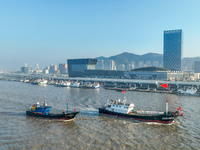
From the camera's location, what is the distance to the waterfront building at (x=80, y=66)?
150 m

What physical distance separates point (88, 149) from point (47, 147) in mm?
4437

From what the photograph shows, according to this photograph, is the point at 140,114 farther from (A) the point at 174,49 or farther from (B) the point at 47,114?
(A) the point at 174,49

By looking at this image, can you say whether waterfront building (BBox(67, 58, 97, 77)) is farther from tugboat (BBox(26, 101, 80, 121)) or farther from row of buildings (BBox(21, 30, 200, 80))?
tugboat (BBox(26, 101, 80, 121))

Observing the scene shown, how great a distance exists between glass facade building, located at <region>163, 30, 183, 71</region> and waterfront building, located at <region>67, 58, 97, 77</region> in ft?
286

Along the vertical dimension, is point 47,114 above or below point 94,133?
above

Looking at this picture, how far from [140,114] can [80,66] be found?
123840 mm

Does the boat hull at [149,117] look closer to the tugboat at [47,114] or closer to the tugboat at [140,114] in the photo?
the tugboat at [140,114]

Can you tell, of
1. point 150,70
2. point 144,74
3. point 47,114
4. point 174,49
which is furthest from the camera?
point 174,49

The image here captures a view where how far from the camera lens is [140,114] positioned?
109 ft

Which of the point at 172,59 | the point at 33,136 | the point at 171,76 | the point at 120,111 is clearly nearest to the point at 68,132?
the point at 33,136

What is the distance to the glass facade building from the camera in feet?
636

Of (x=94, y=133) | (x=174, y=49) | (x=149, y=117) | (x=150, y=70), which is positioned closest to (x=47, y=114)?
(x=94, y=133)

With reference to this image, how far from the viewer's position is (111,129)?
27188 mm

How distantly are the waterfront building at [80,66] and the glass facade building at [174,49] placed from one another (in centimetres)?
8713
